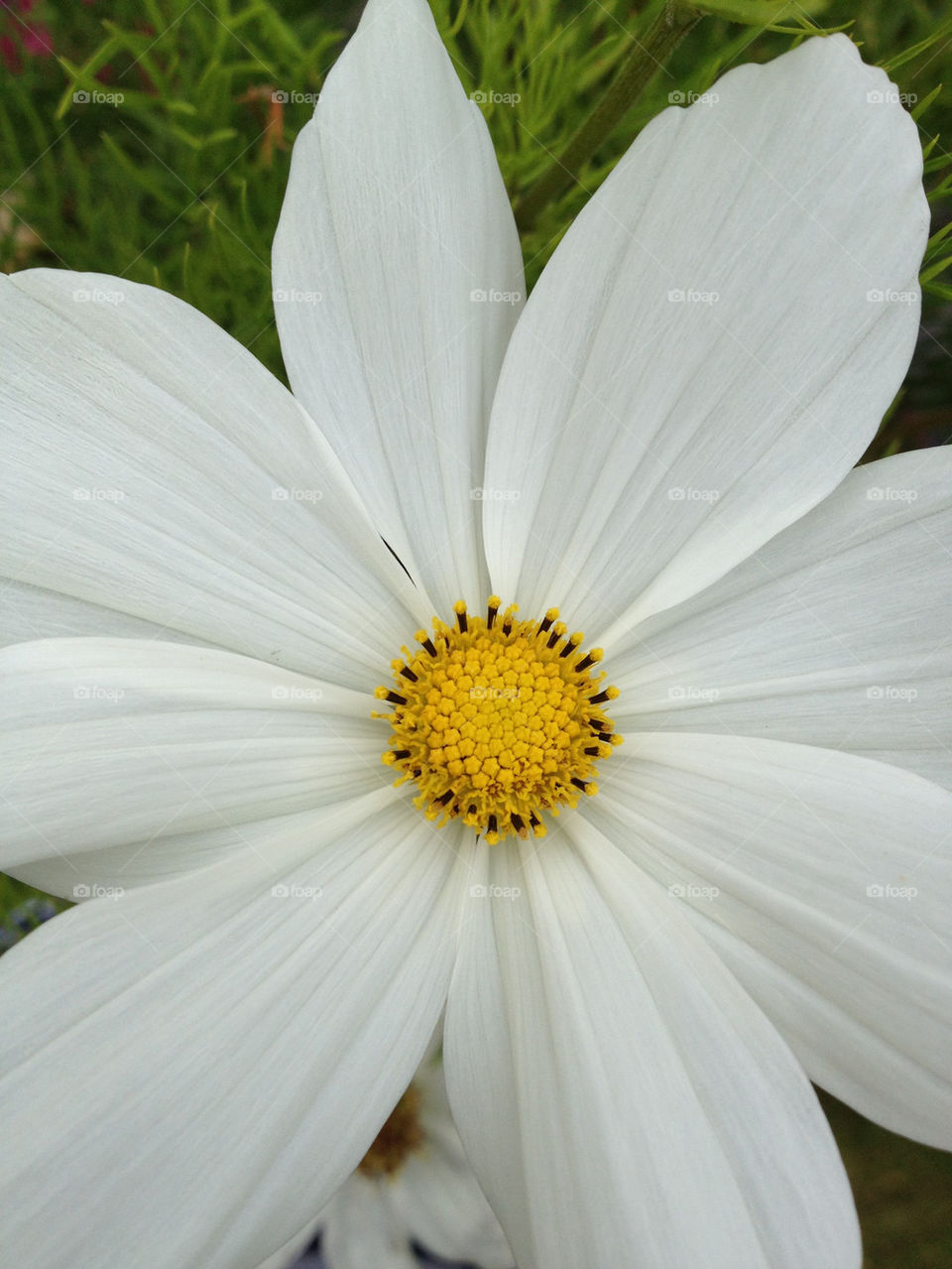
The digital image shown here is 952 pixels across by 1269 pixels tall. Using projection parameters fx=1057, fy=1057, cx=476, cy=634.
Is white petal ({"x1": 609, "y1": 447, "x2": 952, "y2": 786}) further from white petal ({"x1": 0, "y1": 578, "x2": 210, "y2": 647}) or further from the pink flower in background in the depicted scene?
the pink flower in background

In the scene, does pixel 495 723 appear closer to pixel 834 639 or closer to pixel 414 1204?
pixel 834 639

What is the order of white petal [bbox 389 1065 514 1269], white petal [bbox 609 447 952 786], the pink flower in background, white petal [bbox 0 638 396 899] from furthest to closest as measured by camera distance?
white petal [bbox 389 1065 514 1269] < the pink flower in background < white petal [bbox 609 447 952 786] < white petal [bbox 0 638 396 899]

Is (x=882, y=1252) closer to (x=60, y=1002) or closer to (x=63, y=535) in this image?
(x=60, y=1002)

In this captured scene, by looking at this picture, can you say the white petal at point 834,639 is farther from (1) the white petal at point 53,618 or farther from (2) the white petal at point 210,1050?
(1) the white petal at point 53,618

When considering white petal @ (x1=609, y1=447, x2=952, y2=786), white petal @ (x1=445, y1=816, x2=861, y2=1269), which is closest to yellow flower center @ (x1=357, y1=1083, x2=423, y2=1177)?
white petal @ (x1=445, y1=816, x2=861, y2=1269)

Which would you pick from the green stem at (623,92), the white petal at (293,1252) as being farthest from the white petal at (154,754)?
the white petal at (293,1252)

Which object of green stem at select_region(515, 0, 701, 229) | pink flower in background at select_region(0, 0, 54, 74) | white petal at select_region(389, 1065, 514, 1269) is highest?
pink flower in background at select_region(0, 0, 54, 74)

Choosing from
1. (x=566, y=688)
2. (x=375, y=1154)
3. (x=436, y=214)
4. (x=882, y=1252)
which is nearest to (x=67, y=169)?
(x=436, y=214)
